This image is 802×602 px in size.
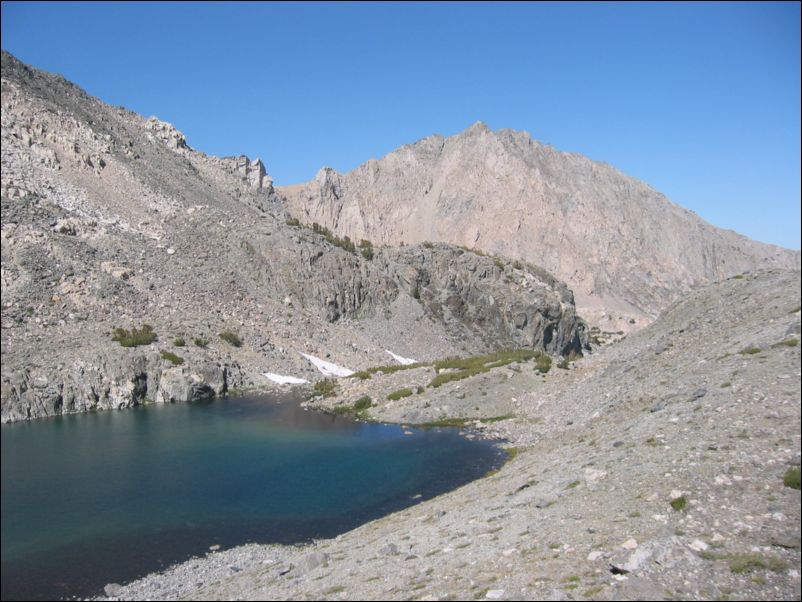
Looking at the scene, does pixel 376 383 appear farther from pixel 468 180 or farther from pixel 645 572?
pixel 468 180

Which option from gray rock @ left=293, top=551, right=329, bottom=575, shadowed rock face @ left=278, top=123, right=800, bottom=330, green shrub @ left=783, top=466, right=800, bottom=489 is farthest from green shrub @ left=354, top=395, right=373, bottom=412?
shadowed rock face @ left=278, top=123, right=800, bottom=330

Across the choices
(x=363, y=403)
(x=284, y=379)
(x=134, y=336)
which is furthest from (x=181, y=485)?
(x=284, y=379)

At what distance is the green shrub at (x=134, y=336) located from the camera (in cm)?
4109

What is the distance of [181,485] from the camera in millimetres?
21094

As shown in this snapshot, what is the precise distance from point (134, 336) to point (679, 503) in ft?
127

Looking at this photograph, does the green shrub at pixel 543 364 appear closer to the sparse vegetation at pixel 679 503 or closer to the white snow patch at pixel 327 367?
the white snow patch at pixel 327 367

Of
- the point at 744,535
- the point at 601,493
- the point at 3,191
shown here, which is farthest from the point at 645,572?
the point at 3,191

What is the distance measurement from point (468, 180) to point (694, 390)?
403 ft

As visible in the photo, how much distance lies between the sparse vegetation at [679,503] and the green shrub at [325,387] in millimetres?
31101

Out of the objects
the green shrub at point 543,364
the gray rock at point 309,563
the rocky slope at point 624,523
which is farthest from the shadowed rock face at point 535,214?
the gray rock at point 309,563

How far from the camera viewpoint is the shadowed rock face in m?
130

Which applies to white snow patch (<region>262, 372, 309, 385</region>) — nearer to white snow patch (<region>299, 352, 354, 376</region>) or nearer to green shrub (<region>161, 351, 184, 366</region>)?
white snow patch (<region>299, 352, 354, 376</region>)

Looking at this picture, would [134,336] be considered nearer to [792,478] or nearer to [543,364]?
[543,364]

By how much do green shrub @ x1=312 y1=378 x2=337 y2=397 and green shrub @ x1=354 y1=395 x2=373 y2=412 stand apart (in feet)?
12.5
